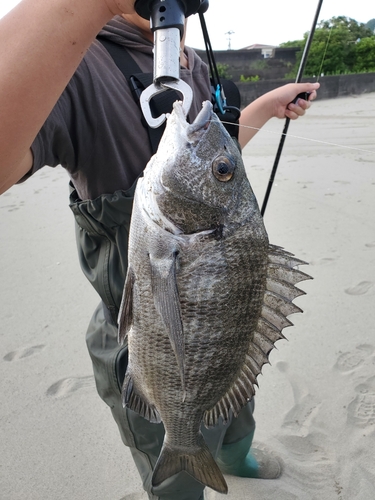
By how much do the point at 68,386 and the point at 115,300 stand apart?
1.70 m

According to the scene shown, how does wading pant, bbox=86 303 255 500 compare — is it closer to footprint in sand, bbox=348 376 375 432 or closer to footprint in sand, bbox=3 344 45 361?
footprint in sand, bbox=348 376 375 432

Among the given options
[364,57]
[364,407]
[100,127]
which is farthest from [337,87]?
[100,127]

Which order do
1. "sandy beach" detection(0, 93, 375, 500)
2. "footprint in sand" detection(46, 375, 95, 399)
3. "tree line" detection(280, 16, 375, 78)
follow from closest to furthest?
"sandy beach" detection(0, 93, 375, 500), "footprint in sand" detection(46, 375, 95, 399), "tree line" detection(280, 16, 375, 78)

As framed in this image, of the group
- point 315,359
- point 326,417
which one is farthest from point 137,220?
point 315,359

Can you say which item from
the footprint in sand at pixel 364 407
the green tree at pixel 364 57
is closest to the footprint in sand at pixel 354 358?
the footprint in sand at pixel 364 407

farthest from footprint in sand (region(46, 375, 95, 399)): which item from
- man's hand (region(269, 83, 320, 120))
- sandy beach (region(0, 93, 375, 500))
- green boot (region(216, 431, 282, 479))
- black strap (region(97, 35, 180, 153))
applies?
man's hand (region(269, 83, 320, 120))

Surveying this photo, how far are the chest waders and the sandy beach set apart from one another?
0.65 metres

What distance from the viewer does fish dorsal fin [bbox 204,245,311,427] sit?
55.7 inches

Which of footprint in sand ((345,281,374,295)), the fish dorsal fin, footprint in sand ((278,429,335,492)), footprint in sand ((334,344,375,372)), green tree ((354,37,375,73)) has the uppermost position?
green tree ((354,37,375,73))

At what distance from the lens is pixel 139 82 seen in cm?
146

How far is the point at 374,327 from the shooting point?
3297 millimetres

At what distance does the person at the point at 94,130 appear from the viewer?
981 mm

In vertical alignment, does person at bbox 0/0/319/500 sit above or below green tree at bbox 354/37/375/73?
below

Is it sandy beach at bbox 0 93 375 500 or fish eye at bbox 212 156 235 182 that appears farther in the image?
sandy beach at bbox 0 93 375 500
